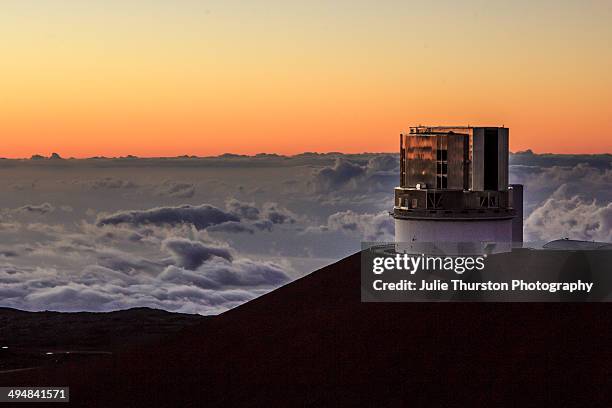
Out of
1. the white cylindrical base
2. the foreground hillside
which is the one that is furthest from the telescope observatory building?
the foreground hillside

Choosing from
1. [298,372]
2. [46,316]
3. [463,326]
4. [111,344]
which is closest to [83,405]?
[298,372]

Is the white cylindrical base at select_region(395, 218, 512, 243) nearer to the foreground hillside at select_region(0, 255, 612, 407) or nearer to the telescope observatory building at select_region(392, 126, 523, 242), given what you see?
the telescope observatory building at select_region(392, 126, 523, 242)

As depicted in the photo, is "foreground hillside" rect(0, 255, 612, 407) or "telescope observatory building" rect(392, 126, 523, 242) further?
"telescope observatory building" rect(392, 126, 523, 242)

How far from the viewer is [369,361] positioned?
126 feet

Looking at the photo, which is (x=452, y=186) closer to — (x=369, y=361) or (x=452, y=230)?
(x=452, y=230)

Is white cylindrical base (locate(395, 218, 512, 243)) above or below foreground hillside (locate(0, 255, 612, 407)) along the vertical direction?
above

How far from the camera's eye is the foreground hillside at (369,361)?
3525cm

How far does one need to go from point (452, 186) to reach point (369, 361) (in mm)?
9524

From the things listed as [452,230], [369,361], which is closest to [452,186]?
[452,230]

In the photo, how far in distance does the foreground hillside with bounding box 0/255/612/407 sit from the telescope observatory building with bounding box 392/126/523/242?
3.50m

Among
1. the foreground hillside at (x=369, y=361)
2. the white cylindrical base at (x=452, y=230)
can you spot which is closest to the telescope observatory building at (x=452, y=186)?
the white cylindrical base at (x=452, y=230)

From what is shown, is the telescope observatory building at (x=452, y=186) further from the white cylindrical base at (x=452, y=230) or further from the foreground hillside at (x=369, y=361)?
the foreground hillside at (x=369, y=361)

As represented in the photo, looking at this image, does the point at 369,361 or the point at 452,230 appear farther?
the point at 452,230

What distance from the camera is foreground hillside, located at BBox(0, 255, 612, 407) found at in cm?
3525
